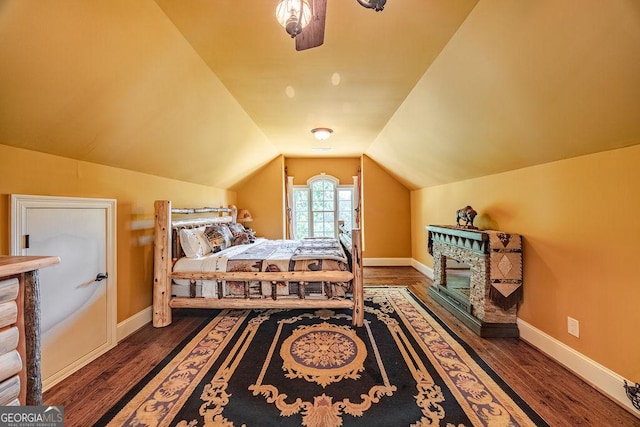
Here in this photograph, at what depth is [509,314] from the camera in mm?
2852

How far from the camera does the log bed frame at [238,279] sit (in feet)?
10.3

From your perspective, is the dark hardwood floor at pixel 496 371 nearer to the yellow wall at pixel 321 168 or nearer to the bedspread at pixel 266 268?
the bedspread at pixel 266 268

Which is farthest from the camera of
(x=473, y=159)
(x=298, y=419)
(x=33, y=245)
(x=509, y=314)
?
(x=473, y=159)

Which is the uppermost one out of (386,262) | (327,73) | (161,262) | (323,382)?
(327,73)

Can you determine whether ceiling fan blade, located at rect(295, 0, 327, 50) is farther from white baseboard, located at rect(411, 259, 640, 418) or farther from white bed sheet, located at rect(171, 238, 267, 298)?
white baseboard, located at rect(411, 259, 640, 418)

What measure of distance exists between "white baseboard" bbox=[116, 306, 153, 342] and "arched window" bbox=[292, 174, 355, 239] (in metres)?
4.02

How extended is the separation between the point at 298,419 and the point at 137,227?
107 inches

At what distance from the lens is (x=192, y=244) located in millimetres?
3451

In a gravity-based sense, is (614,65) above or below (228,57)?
below

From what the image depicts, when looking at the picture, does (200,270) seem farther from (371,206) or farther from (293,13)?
(371,206)

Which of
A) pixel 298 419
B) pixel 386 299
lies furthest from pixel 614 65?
pixel 386 299

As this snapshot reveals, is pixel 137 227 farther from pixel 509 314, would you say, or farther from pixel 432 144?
pixel 509 314

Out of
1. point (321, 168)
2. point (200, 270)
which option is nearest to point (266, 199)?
point (321, 168)

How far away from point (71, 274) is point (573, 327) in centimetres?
443
